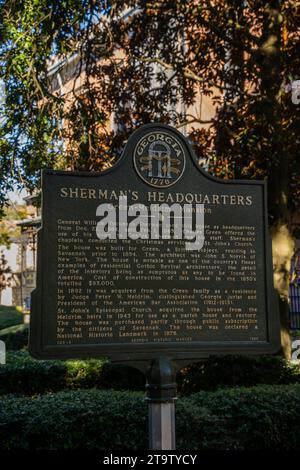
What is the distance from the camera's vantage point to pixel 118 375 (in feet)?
30.7

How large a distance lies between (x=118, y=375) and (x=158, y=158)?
4598 mm

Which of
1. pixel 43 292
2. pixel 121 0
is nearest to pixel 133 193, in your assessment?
pixel 43 292

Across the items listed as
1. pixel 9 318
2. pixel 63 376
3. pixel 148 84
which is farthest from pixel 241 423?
pixel 9 318

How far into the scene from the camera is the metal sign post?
5.16 meters

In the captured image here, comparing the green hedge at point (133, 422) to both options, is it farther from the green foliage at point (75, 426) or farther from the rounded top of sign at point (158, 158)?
the rounded top of sign at point (158, 158)

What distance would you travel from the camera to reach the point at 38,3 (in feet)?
30.3

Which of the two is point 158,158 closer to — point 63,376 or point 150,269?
point 150,269

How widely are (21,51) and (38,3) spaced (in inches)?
29.5

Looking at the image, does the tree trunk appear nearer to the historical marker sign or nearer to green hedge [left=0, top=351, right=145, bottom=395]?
green hedge [left=0, top=351, right=145, bottom=395]

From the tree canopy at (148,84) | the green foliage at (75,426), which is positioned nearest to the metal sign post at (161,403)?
the green foliage at (75,426)

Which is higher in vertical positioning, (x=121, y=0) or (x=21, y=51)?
(x=121, y=0)

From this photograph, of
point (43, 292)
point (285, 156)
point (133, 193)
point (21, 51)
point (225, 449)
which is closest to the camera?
point (43, 292)

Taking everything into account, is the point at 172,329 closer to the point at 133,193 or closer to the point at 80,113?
the point at 133,193

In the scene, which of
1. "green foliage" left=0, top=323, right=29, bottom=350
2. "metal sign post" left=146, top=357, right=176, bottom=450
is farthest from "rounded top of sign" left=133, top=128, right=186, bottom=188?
"green foliage" left=0, top=323, right=29, bottom=350
